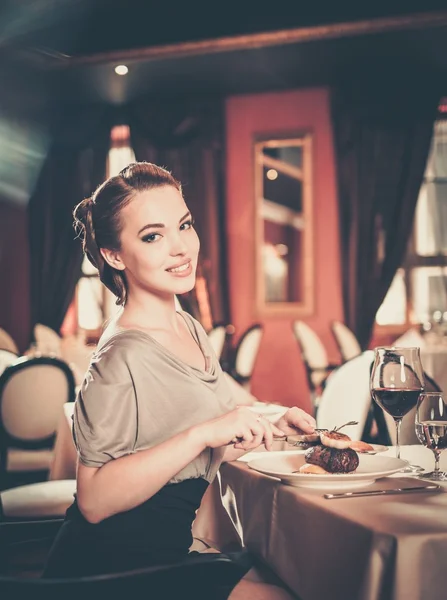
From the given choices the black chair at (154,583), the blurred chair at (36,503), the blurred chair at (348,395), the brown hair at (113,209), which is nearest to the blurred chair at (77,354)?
the blurred chair at (36,503)

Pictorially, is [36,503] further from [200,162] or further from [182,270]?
[200,162]

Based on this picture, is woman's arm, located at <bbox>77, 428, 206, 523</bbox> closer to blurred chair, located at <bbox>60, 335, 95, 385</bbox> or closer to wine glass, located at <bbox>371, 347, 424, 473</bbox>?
wine glass, located at <bbox>371, 347, 424, 473</bbox>

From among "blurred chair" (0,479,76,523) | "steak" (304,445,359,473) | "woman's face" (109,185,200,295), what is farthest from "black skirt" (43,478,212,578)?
"blurred chair" (0,479,76,523)

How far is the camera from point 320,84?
7980 millimetres

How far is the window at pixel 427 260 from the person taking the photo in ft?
25.6

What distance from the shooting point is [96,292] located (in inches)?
343

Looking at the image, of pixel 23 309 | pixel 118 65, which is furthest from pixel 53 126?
pixel 23 309

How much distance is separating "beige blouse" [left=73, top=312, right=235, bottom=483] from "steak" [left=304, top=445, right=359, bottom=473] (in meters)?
0.20

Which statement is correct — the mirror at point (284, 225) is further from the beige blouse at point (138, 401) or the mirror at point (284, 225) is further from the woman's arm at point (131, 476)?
the woman's arm at point (131, 476)

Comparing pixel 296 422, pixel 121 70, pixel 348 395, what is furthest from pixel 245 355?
pixel 296 422

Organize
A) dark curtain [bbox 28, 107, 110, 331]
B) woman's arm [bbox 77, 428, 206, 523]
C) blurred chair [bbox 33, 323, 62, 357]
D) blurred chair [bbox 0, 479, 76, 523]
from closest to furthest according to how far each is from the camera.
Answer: woman's arm [bbox 77, 428, 206, 523] → blurred chair [bbox 0, 479, 76, 523] → blurred chair [bbox 33, 323, 62, 357] → dark curtain [bbox 28, 107, 110, 331]

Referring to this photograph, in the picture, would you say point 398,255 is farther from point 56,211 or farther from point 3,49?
point 3,49

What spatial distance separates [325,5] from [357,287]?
109 inches

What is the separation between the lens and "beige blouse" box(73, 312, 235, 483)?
1.29 m
